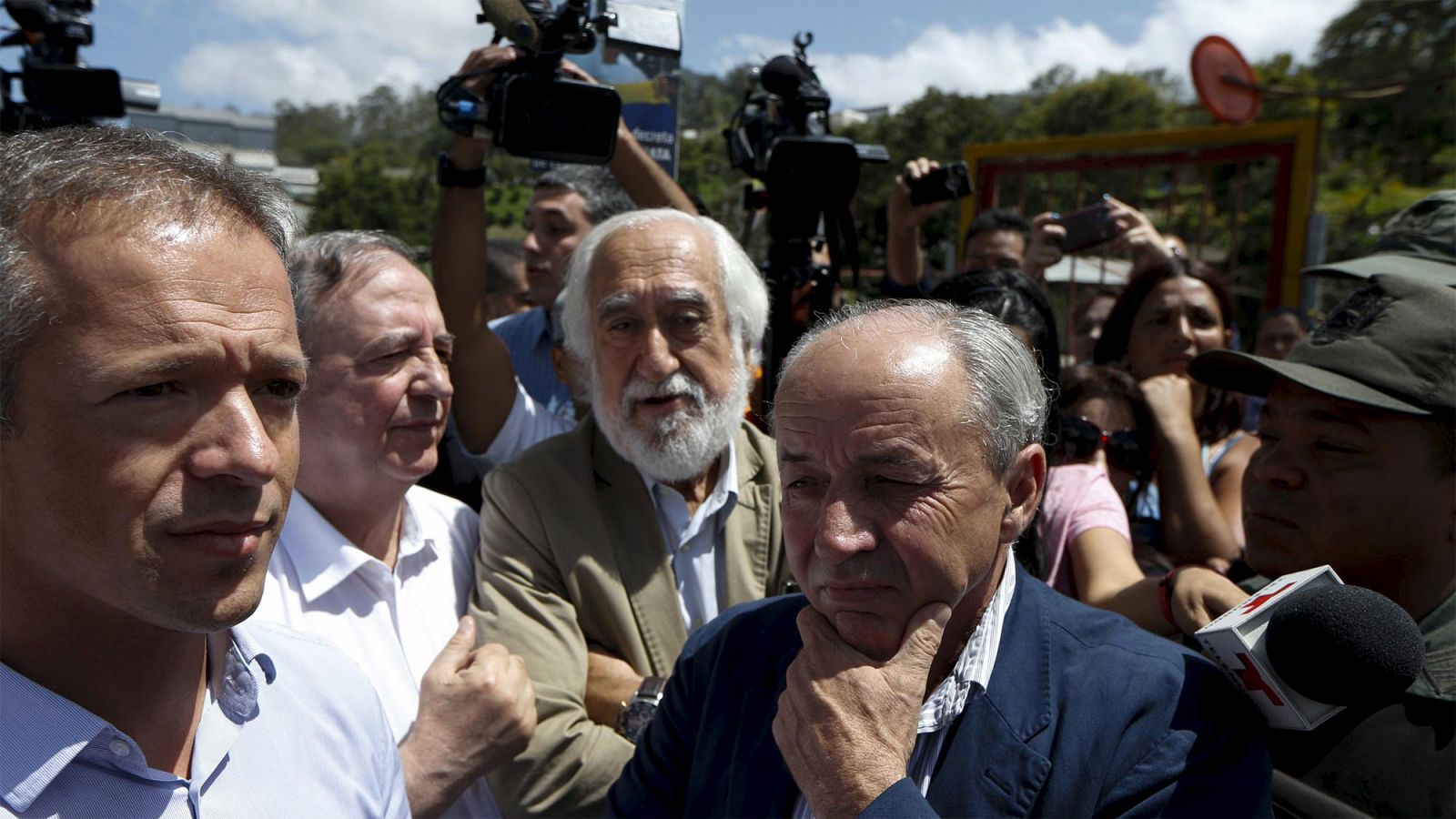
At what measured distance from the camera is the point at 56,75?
12.8 ft

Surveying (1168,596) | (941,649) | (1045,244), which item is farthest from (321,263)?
(1045,244)

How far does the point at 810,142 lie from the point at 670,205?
0.57m

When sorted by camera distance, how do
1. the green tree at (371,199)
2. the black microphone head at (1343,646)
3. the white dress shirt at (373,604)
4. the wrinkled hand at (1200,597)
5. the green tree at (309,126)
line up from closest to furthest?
the black microphone head at (1343,646) → the wrinkled hand at (1200,597) → the white dress shirt at (373,604) → the green tree at (371,199) → the green tree at (309,126)

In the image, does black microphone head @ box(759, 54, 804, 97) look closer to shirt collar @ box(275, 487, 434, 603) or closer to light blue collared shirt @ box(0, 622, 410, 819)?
shirt collar @ box(275, 487, 434, 603)

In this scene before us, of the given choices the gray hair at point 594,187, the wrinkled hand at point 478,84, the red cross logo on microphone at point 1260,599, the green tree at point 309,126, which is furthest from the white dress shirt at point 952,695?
the green tree at point 309,126

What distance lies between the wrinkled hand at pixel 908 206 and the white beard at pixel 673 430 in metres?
1.58

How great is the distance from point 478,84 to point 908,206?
5.85 feet

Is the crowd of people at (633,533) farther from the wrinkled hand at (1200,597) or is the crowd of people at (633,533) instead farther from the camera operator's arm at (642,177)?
the camera operator's arm at (642,177)

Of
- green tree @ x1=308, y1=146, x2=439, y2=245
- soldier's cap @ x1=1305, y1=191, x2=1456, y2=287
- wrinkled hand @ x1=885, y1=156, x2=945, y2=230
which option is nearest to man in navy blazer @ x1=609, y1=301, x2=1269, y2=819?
soldier's cap @ x1=1305, y1=191, x2=1456, y2=287

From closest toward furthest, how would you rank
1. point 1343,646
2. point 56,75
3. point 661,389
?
point 1343,646 → point 661,389 → point 56,75

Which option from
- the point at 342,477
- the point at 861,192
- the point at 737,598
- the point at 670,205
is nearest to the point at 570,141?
the point at 670,205

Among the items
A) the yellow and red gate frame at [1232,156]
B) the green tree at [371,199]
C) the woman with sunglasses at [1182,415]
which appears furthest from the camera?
the green tree at [371,199]

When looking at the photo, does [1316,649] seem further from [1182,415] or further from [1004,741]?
[1182,415]

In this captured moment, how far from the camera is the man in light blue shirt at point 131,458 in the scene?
1.23 meters
